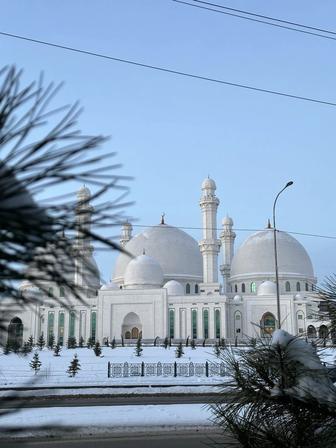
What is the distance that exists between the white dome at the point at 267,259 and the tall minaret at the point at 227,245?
12.0 ft

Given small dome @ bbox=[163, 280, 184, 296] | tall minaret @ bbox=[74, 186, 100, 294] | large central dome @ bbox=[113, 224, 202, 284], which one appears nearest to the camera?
tall minaret @ bbox=[74, 186, 100, 294]

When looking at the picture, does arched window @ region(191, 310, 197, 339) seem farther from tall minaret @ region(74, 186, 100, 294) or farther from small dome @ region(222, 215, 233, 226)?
tall minaret @ region(74, 186, 100, 294)

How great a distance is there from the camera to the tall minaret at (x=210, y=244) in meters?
62.0

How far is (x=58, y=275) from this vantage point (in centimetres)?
141

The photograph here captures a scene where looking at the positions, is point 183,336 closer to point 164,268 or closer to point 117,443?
point 164,268

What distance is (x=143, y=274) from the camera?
64.2 m

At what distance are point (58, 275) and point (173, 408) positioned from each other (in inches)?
497

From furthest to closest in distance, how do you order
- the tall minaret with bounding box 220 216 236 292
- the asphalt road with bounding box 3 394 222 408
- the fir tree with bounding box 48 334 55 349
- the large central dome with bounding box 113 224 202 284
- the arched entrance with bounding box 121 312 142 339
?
the tall minaret with bounding box 220 216 236 292 → the large central dome with bounding box 113 224 202 284 → the arched entrance with bounding box 121 312 142 339 → the fir tree with bounding box 48 334 55 349 → the asphalt road with bounding box 3 394 222 408

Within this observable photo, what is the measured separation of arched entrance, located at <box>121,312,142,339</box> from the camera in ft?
200

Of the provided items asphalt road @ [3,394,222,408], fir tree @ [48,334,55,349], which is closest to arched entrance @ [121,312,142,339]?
fir tree @ [48,334,55,349]

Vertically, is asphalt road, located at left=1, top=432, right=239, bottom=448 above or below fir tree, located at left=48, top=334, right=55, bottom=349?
below

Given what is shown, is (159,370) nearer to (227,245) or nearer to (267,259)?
(267,259)

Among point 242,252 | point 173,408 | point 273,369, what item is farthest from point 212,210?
point 273,369

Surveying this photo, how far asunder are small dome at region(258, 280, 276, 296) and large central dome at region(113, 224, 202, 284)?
10.6 meters
